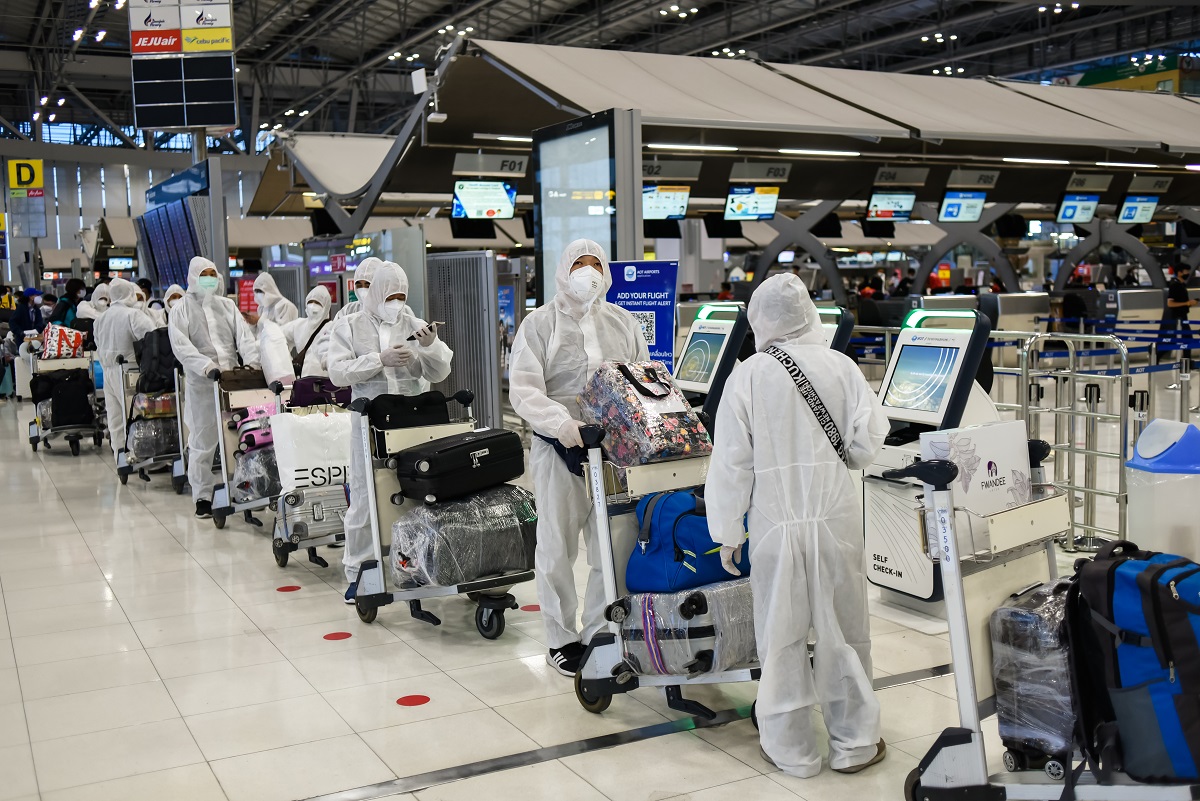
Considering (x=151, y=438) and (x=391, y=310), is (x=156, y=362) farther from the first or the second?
(x=391, y=310)

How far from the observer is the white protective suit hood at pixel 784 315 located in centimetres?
340

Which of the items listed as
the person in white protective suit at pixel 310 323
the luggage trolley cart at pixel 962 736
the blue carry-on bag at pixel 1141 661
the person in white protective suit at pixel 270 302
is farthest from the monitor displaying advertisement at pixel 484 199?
the blue carry-on bag at pixel 1141 661

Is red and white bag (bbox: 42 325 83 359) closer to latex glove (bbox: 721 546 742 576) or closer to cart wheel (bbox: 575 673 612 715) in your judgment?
cart wheel (bbox: 575 673 612 715)

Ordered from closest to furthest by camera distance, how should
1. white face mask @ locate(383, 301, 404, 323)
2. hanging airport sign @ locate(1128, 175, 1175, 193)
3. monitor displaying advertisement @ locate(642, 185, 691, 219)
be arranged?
white face mask @ locate(383, 301, 404, 323), monitor displaying advertisement @ locate(642, 185, 691, 219), hanging airport sign @ locate(1128, 175, 1175, 193)

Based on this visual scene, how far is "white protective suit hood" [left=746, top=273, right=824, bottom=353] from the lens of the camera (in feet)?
11.1

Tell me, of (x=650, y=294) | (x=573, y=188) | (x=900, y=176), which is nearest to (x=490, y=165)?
(x=573, y=188)

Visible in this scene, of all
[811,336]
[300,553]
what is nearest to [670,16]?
[300,553]

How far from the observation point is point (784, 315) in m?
3.40

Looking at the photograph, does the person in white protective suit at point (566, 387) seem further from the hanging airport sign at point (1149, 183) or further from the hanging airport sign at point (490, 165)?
the hanging airport sign at point (1149, 183)

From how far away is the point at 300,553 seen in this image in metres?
7.07

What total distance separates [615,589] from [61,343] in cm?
992

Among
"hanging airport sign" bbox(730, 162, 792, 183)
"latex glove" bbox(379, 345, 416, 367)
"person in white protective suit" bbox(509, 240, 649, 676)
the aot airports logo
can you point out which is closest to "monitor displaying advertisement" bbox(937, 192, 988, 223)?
"hanging airport sign" bbox(730, 162, 792, 183)

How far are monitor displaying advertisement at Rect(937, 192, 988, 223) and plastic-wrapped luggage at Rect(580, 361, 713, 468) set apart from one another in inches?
509

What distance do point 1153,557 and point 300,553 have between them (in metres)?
5.44
